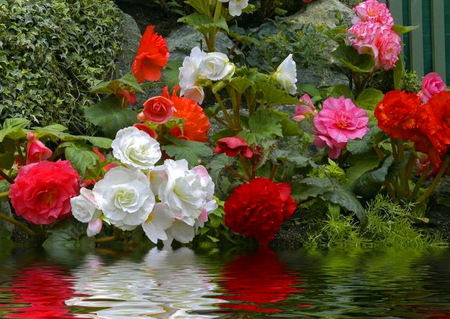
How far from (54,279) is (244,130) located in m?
1.75

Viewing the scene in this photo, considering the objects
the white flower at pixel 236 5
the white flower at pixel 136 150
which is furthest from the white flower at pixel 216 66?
the white flower at pixel 136 150

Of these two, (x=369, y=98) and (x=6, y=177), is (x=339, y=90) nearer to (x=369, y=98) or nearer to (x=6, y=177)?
(x=369, y=98)

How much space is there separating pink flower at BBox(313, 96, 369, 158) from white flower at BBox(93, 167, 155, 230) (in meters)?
1.21

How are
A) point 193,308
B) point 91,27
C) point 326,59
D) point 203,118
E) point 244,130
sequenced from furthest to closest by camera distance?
point 326,59 → point 91,27 → point 244,130 → point 203,118 → point 193,308

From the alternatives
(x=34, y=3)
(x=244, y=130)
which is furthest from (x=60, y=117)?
(x=244, y=130)

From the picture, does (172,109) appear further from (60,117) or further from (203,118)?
(60,117)

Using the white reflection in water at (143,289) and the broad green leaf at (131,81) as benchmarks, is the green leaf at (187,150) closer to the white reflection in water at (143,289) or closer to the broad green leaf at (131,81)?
the broad green leaf at (131,81)

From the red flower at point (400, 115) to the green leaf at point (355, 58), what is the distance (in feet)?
3.43

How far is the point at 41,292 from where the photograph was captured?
3.72 feet

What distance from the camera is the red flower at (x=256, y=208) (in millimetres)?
2617

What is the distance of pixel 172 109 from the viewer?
268cm

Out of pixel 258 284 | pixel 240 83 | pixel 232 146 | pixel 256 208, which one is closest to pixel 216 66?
pixel 240 83

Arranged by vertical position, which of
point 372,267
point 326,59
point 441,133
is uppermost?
point 326,59

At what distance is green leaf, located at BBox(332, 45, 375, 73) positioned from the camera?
3.95 m
